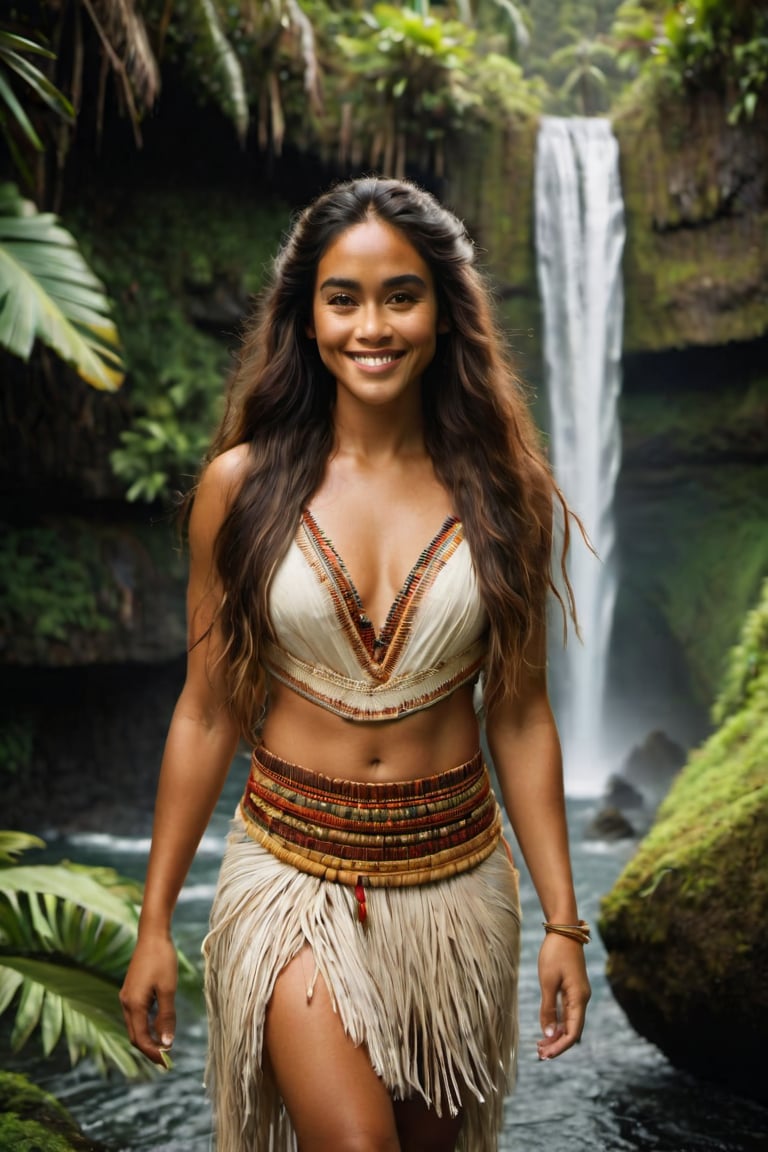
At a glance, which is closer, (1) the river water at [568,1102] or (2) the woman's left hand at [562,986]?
(2) the woman's left hand at [562,986]

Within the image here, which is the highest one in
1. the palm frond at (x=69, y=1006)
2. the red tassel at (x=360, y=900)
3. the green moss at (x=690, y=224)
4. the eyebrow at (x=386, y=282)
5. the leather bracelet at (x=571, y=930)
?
the green moss at (x=690, y=224)

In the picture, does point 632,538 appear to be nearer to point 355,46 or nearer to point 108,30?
point 355,46

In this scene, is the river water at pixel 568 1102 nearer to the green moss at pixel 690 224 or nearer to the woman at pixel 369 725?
the woman at pixel 369 725

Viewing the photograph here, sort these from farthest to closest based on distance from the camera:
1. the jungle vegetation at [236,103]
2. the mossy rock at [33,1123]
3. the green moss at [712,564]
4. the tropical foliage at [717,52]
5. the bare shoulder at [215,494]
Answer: the green moss at [712,564], the tropical foliage at [717,52], the jungle vegetation at [236,103], the mossy rock at [33,1123], the bare shoulder at [215,494]

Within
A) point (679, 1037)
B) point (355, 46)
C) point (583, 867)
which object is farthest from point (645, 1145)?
point (355, 46)

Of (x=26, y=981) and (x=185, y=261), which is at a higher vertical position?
(x=185, y=261)

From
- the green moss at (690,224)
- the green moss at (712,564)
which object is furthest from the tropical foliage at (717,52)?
the green moss at (712,564)

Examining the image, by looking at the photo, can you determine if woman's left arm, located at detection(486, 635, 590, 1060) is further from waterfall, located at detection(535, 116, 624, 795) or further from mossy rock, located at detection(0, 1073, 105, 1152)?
waterfall, located at detection(535, 116, 624, 795)

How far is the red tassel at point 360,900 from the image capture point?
218 centimetres

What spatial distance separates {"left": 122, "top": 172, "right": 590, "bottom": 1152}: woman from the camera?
2180mm

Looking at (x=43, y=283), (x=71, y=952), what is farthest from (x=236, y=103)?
(x=71, y=952)

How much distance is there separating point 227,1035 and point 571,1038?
60 cm

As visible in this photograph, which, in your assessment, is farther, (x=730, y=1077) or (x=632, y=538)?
(x=632, y=538)

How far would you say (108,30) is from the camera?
272 inches
